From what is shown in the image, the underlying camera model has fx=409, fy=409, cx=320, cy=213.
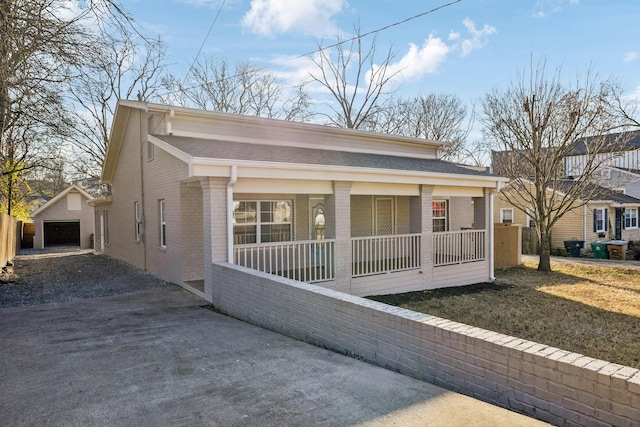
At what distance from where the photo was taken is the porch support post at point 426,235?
11.5 meters

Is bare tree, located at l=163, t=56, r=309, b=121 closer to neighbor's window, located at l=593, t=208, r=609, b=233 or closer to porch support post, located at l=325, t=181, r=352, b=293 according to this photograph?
neighbor's window, located at l=593, t=208, r=609, b=233

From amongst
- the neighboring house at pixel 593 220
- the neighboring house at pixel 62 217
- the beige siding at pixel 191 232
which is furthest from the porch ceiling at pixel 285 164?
the neighboring house at pixel 62 217

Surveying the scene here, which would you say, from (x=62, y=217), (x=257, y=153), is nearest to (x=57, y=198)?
(x=62, y=217)

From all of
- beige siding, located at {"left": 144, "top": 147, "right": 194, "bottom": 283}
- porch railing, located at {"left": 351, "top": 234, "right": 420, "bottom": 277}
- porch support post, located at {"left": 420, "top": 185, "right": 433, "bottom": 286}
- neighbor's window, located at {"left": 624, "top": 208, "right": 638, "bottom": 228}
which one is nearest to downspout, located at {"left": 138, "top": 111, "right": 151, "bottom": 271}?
beige siding, located at {"left": 144, "top": 147, "right": 194, "bottom": 283}

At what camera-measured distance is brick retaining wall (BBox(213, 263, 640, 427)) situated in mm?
2791

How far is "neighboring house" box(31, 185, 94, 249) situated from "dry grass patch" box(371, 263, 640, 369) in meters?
27.1

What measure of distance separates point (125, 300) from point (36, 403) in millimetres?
4986

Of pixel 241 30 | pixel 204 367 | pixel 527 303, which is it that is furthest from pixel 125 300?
pixel 241 30

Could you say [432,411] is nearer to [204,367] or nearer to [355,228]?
[204,367]

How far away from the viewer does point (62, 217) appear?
3017 cm

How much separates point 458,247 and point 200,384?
9934 mm

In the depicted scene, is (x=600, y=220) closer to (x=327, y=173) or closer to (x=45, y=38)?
(x=327, y=173)

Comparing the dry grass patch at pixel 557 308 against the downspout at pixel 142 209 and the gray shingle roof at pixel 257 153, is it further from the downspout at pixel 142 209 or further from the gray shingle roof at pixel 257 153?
the downspout at pixel 142 209

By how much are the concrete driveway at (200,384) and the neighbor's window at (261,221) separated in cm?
481
